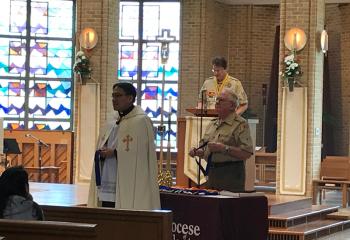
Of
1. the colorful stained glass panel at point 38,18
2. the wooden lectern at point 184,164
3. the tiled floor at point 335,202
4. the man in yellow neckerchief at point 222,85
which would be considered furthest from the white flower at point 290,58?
the colorful stained glass panel at point 38,18

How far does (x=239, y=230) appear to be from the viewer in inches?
275

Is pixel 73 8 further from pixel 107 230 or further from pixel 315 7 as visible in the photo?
pixel 107 230

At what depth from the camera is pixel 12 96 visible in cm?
2075

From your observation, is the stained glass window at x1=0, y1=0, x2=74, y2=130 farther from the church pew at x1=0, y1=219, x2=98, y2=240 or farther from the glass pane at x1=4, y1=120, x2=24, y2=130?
the church pew at x1=0, y1=219, x2=98, y2=240

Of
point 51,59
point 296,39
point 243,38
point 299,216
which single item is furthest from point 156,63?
point 299,216

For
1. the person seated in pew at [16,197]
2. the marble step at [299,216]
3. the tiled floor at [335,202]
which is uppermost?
the person seated in pew at [16,197]

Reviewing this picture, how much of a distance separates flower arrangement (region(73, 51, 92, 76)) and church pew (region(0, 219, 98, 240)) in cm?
1144

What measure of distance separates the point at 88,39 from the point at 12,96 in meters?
5.05

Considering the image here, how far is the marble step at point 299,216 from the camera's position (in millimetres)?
10852

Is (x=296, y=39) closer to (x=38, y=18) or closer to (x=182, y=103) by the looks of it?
(x=182, y=103)

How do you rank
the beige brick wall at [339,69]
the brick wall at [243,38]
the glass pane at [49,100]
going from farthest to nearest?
the beige brick wall at [339,69], the brick wall at [243,38], the glass pane at [49,100]

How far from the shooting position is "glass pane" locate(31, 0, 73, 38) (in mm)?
20875

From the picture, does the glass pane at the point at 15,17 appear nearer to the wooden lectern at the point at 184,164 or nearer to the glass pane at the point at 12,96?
the glass pane at the point at 12,96

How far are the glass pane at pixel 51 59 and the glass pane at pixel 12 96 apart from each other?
53 cm
